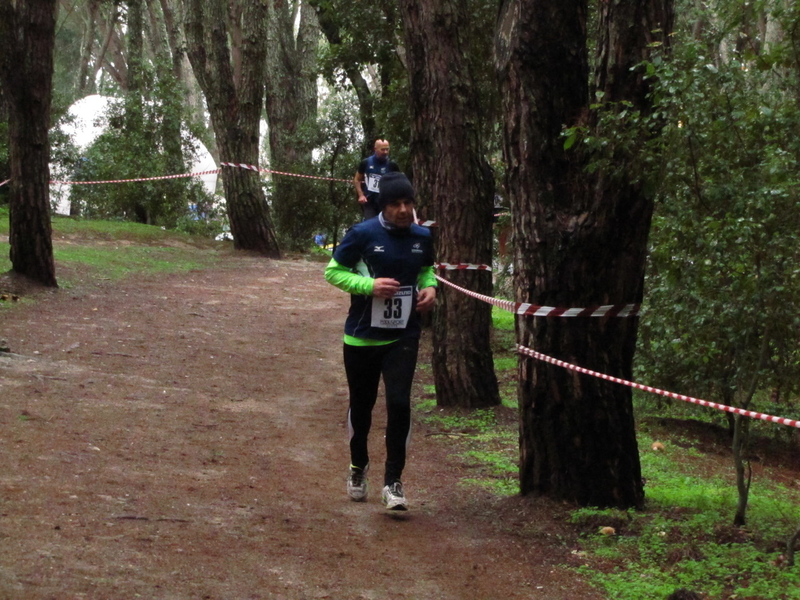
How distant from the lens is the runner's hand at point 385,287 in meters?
5.99

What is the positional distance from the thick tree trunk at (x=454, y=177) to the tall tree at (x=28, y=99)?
552 cm

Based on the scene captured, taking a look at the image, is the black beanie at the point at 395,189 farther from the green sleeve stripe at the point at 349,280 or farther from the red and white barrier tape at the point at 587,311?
the red and white barrier tape at the point at 587,311

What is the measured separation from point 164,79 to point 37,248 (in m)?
13.4

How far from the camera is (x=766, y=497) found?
755 cm

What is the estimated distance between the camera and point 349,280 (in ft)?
20.2

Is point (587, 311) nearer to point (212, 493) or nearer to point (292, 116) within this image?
point (212, 493)

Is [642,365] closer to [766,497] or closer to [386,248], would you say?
[766,497]

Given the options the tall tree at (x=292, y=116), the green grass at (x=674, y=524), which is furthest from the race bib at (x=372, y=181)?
the tall tree at (x=292, y=116)

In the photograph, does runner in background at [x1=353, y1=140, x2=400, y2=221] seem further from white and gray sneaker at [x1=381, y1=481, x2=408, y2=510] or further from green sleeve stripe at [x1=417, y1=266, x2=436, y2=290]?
white and gray sneaker at [x1=381, y1=481, x2=408, y2=510]

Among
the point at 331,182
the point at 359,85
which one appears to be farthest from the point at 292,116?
the point at 359,85

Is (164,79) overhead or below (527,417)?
overhead

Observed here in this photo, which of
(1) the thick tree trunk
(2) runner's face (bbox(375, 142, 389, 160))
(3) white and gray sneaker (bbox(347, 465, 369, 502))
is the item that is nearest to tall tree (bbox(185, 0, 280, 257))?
(2) runner's face (bbox(375, 142, 389, 160))

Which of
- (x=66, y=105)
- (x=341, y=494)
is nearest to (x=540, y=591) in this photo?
(x=341, y=494)

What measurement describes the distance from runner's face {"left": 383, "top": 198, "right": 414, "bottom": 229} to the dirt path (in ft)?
5.65
